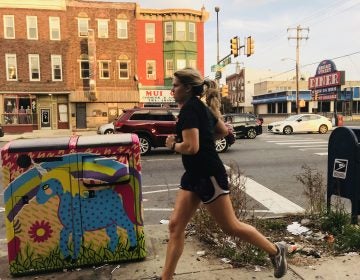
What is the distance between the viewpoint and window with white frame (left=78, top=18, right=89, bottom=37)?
109 feet

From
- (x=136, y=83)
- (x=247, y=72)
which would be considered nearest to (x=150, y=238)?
(x=136, y=83)

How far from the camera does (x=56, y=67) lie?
33.1 metres

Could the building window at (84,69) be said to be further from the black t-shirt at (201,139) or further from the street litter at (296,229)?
the black t-shirt at (201,139)

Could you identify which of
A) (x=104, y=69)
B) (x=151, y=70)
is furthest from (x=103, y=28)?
(x=151, y=70)

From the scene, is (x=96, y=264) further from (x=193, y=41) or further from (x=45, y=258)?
(x=193, y=41)

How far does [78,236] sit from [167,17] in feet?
111

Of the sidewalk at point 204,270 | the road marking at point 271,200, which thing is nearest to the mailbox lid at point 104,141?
the sidewalk at point 204,270

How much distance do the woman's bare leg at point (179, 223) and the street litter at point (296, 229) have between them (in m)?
2.06

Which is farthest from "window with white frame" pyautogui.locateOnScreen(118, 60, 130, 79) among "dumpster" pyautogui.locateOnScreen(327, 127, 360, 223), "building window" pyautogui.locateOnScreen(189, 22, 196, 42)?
"dumpster" pyautogui.locateOnScreen(327, 127, 360, 223)

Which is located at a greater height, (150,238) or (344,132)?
(344,132)

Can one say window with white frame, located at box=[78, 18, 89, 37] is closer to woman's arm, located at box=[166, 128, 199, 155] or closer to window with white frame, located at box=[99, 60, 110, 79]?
window with white frame, located at box=[99, 60, 110, 79]

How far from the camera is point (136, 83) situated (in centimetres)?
3484

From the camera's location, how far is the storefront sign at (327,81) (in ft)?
127

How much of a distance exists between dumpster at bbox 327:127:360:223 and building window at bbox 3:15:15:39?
108 ft
